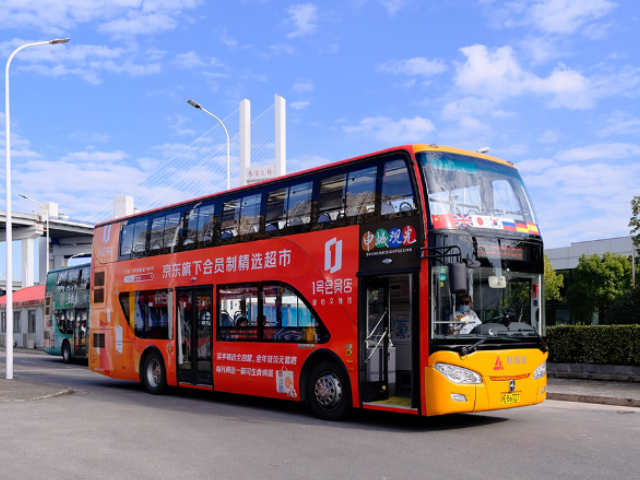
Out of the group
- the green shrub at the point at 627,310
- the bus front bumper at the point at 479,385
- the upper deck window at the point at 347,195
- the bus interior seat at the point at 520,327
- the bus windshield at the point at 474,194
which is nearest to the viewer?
the bus front bumper at the point at 479,385

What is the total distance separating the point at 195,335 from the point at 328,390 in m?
4.10

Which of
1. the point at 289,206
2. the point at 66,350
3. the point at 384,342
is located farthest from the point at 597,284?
the point at 384,342

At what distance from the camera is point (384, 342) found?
9938 millimetres

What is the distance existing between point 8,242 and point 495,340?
46.9 feet

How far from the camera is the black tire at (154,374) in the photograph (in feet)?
47.0

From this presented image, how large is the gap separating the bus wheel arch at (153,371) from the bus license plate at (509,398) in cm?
779

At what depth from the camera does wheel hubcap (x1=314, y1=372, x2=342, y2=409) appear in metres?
10.1

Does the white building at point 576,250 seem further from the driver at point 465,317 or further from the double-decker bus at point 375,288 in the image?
the driver at point 465,317

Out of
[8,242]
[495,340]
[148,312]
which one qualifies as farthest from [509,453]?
[8,242]

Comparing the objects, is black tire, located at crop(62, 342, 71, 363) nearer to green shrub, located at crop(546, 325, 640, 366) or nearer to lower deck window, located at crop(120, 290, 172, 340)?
lower deck window, located at crop(120, 290, 172, 340)

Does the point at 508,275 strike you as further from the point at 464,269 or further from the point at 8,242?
the point at 8,242

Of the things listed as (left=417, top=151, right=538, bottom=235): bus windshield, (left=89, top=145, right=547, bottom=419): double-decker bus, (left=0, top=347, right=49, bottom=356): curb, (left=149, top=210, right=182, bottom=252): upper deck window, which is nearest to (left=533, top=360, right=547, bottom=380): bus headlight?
(left=89, top=145, right=547, bottom=419): double-decker bus

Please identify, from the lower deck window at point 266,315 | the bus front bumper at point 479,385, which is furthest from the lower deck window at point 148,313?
the bus front bumper at point 479,385

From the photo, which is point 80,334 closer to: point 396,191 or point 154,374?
point 154,374
